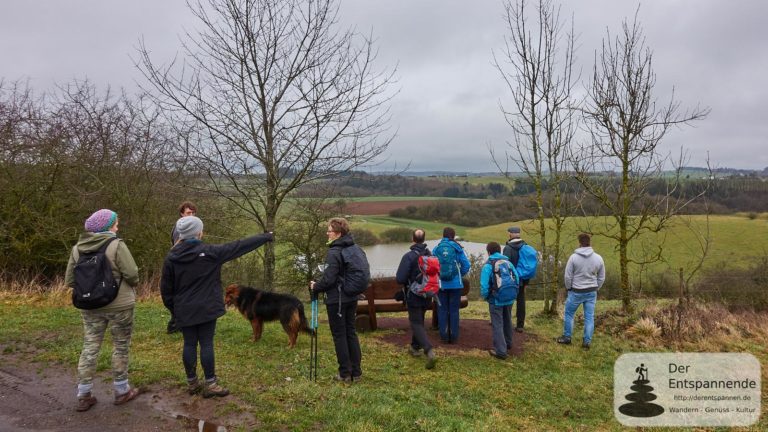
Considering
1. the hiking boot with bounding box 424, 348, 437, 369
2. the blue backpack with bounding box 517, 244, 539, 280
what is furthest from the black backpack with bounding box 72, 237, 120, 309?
the blue backpack with bounding box 517, 244, 539, 280

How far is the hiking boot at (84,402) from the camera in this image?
13.4 ft

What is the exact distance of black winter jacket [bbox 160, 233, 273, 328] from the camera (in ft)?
13.8

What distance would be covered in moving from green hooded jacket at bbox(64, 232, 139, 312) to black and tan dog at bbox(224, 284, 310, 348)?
226 centimetres

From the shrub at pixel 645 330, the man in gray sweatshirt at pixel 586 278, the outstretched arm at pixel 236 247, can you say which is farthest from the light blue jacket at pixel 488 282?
the outstretched arm at pixel 236 247

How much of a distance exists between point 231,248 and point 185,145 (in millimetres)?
4072

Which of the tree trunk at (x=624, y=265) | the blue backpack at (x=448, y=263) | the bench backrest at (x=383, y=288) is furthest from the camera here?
the tree trunk at (x=624, y=265)

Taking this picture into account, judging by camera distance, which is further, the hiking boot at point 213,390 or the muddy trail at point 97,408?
the hiking boot at point 213,390

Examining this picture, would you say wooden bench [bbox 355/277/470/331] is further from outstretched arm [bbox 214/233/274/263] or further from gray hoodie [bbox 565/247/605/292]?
outstretched arm [bbox 214/233/274/263]

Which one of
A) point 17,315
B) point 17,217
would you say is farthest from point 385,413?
point 17,217

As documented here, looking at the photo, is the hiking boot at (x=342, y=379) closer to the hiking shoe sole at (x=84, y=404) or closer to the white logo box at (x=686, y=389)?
the hiking shoe sole at (x=84, y=404)

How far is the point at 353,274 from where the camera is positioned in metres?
4.91

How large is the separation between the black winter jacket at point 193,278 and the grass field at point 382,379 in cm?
99

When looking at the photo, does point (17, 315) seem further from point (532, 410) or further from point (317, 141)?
point (532, 410)

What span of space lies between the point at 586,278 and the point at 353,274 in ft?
14.3
